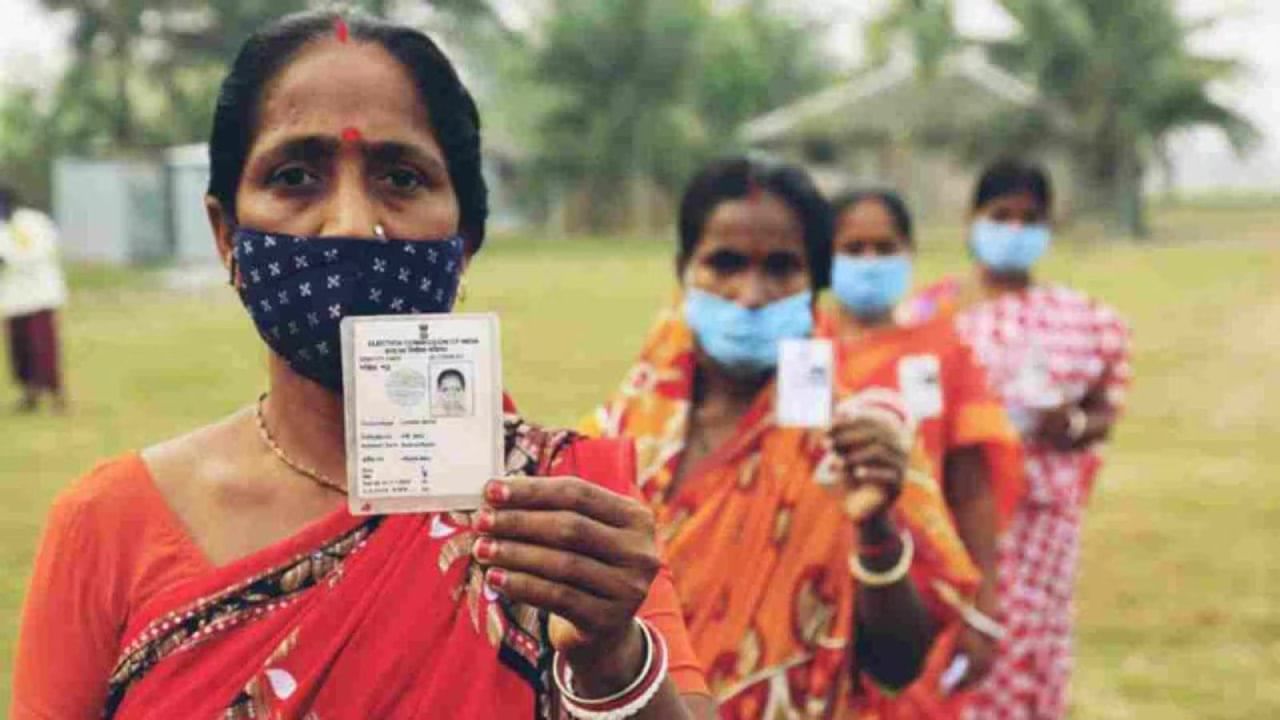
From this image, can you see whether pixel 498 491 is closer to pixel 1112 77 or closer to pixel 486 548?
pixel 486 548

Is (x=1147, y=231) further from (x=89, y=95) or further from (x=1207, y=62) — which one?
(x=89, y=95)

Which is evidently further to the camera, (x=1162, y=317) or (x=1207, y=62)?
(x=1207, y=62)

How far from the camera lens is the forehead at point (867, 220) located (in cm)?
554

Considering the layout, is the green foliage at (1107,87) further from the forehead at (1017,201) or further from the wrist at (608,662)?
the wrist at (608,662)

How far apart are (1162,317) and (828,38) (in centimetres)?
4752

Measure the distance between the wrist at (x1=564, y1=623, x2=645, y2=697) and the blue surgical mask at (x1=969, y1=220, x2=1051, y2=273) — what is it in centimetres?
461

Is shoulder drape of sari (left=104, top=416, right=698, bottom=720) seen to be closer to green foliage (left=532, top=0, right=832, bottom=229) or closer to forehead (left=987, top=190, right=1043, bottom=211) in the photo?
forehead (left=987, top=190, right=1043, bottom=211)

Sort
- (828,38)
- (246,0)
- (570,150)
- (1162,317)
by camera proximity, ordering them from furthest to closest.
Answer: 1. (828,38)
2. (570,150)
3. (246,0)
4. (1162,317)

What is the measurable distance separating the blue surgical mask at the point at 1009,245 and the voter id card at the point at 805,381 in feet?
9.79

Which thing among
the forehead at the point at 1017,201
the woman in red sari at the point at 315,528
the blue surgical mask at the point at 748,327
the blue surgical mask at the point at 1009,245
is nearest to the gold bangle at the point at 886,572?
the blue surgical mask at the point at 748,327

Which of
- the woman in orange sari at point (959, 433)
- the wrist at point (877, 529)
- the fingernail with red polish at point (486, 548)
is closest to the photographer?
the fingernail with red polish at point (486, 548)

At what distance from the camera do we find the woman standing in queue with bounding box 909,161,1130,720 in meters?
5.37

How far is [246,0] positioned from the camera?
3662 cm

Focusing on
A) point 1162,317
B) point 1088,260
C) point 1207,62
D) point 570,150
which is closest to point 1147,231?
point 1207,62
